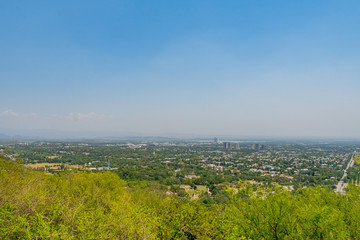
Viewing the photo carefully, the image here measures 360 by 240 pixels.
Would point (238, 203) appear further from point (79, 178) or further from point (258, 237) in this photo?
point (79, 178)

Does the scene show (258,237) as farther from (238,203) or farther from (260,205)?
(238,203)

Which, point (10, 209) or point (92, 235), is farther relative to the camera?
point (10, 209)

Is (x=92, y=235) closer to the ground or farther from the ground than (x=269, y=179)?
farther from the ground

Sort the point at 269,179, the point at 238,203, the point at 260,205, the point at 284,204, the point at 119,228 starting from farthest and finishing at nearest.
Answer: the point at 269,179 < the point at 238,203 < the point at 260,205 < the point at 284,204 < the point at 119,228

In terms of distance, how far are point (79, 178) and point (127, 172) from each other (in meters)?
30.0

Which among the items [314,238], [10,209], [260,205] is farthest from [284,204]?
[10,209]

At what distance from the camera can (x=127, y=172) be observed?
46562 mm

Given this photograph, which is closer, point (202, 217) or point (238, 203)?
point (202, 217)

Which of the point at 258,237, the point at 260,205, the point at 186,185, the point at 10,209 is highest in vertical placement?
the point at 10,209

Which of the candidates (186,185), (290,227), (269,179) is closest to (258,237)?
(290,227)

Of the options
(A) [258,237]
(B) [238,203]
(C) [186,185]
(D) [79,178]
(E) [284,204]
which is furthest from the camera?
(C) [186,185]

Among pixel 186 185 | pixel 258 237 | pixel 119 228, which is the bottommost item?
pixel 186 185

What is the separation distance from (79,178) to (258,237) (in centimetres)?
1593

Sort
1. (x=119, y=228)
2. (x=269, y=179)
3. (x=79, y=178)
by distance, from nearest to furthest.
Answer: (x=119, y=228) < (x=79, y=178) < (x=269, y=179)
